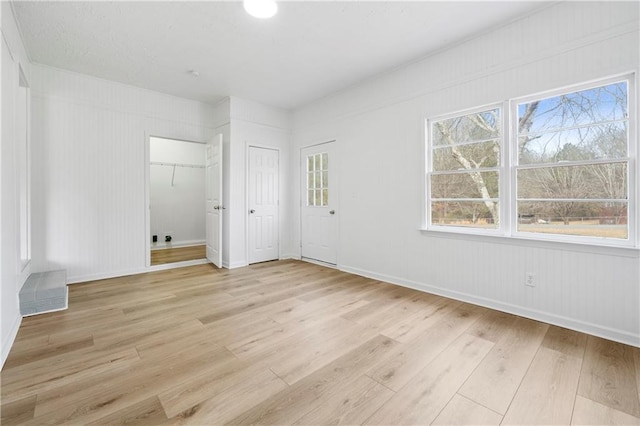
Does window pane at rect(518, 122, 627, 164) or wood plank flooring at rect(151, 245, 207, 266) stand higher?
window pane at rect(518, 122, 627, 164)

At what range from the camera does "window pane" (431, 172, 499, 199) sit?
122 inches

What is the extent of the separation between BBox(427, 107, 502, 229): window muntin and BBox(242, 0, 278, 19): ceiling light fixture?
6.98ft

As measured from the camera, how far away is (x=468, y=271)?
3.20 metres

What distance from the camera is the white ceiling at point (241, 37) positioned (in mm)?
2629

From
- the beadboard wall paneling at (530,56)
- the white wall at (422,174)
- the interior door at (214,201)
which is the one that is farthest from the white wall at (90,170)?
the beadboard wall paneling at (530,56)

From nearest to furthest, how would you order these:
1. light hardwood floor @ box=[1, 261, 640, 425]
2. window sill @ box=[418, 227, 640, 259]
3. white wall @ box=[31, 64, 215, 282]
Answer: light hardwood floor @ box=[1, 261, 640, 425]
window sill @ box=[418, 227, 640, 259]
white wall @ box=[31, 64, 215, 282]

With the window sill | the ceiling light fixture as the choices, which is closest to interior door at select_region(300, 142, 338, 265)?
the window sill

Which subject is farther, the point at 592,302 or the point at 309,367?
the point at 592,302

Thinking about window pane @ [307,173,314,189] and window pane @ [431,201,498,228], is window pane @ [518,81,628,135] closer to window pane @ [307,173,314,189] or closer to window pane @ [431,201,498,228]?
window pane @ [431,201,498,228]

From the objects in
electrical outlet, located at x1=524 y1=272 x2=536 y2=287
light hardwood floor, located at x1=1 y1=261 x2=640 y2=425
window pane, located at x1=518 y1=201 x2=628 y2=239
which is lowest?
light hardwood floor, located at x1=1 y1=261 x2=640 y2=425

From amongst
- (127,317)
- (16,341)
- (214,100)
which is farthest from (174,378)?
(214,100)

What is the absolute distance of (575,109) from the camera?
2594 mm

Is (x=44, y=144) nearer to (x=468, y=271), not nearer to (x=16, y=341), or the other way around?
(x=16, y=341)

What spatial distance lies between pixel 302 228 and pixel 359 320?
2.90 meters
